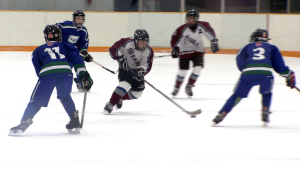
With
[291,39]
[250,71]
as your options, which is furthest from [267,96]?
[291,39]

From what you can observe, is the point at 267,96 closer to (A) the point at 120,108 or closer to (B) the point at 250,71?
(B) the point at 250,71

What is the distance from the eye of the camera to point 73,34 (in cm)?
562

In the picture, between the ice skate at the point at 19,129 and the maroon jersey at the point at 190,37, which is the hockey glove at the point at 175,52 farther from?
the ice skate at the point at 19,129

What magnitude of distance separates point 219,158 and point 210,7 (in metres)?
9.08

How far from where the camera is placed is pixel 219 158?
8.97ft

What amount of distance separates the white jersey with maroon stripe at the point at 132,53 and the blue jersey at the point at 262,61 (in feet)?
3.48

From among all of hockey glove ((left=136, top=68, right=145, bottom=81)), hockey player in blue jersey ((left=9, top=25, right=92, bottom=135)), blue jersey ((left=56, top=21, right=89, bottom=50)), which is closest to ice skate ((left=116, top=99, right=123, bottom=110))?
hockey glove ((left=136, top=68, right=145, bottom=81))

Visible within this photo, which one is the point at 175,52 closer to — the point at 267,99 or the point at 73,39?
the point at 73,39

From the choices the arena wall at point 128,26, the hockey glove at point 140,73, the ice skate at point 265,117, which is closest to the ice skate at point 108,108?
the hockey glove at point 140,73

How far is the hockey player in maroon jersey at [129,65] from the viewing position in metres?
4.18

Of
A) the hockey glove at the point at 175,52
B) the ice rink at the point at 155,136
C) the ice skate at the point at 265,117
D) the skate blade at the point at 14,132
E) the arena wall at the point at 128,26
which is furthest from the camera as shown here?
the arena wall at the point at 128,26

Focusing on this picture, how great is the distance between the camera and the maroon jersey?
545cm

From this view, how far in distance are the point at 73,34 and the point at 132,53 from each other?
5.31 ft

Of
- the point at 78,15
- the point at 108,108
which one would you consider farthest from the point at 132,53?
the point at 78,15
